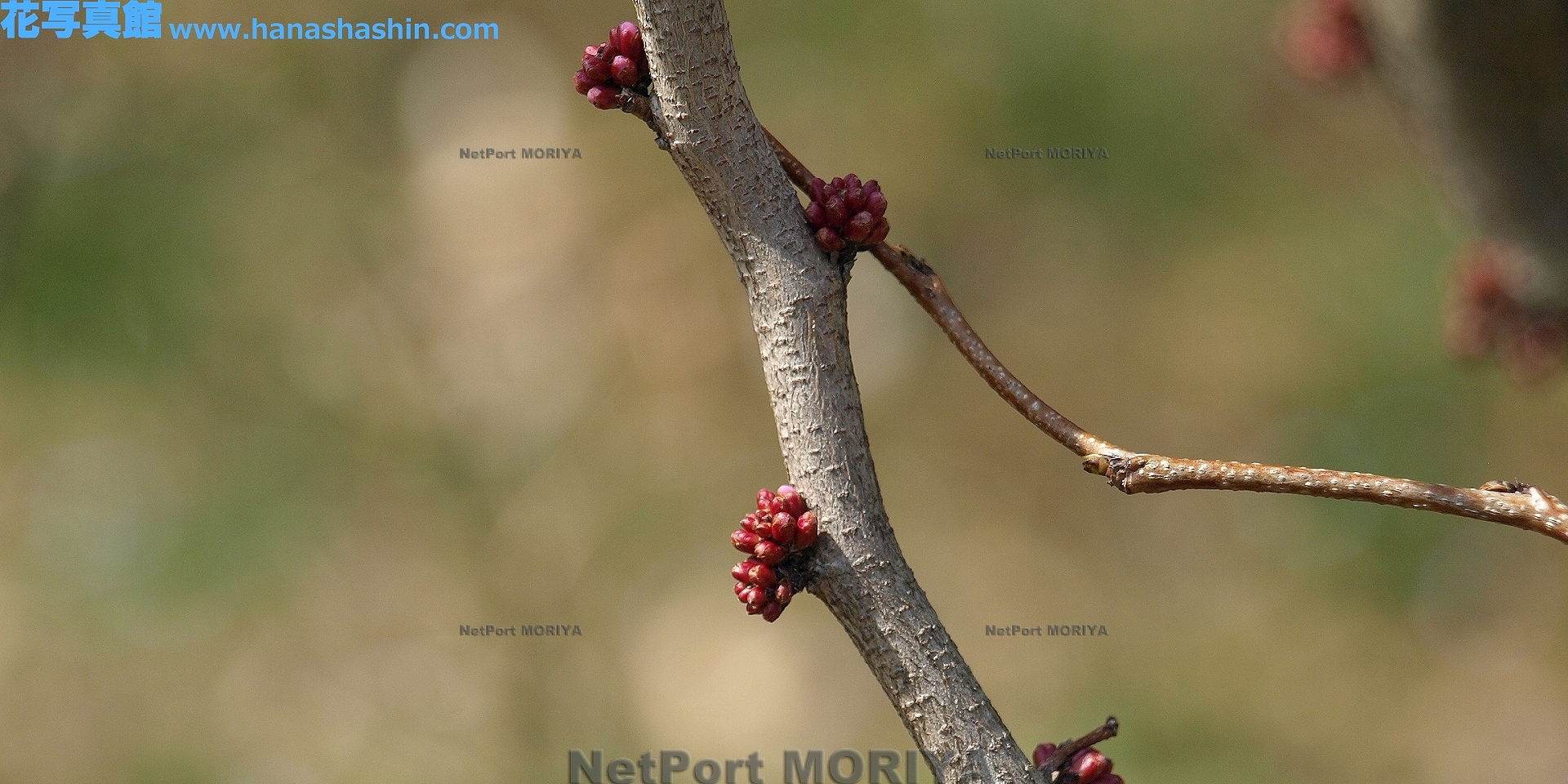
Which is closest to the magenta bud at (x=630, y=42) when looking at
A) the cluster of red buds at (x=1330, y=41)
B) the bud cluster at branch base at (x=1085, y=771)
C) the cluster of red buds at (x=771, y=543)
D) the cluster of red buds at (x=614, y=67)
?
the cluster of red buds at (x=614, y=67)

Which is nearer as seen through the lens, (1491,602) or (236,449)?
(1491,602)

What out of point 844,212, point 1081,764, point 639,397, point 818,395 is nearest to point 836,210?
point 844,212

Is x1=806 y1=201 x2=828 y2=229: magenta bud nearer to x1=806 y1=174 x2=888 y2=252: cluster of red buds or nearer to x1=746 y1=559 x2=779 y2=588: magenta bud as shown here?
x1=806 y1=174 x2=888 y2=252: cluster of red buds

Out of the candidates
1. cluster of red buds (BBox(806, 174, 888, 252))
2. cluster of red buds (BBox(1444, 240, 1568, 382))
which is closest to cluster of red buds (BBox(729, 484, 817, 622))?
cluster of red buds (BBox(806, 174, 888, 252))

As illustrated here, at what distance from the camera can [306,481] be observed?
293 cm

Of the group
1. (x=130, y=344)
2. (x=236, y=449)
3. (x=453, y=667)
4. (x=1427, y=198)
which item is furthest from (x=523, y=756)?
(x=1427, y=198)

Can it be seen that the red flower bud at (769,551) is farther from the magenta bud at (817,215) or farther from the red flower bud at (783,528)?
the magenta bud at (817,215)

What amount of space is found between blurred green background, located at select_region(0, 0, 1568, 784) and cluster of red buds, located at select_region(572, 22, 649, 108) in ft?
7.14

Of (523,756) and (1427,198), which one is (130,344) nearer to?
(523,756)

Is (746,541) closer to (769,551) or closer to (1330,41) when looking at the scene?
(769,551)

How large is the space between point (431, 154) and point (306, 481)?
0.95 meters

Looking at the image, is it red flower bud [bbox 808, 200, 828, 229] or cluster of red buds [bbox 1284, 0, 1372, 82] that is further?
cluster of red buds [bbox 1284, 0, 1372, 82]

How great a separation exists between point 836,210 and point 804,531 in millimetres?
225

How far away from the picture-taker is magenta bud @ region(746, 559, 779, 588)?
29.4 inches
